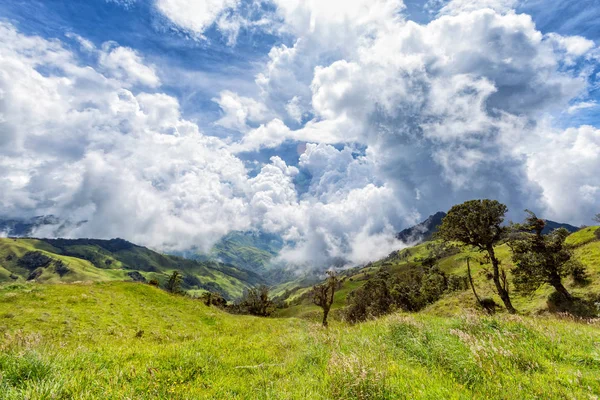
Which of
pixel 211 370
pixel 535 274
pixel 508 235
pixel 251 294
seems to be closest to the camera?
pixel 211 370

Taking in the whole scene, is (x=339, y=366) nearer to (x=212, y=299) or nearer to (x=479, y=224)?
(x=479, y=224)

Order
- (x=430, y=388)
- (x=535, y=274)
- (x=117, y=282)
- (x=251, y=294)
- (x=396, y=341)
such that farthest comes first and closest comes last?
(x=251, y=294) < (x=117, y=282) < (x=535, y=274) < (x=396, y=341) < (x=430, y=388)

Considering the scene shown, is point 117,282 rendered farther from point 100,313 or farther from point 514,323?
point 514,323

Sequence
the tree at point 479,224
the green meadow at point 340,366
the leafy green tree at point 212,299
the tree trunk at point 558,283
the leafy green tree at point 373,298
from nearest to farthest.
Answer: the green meadow at point 340,366
the tree trunk at point 558,283
the tree at point 479,224
the leafy green tree at point 212,299
the leafy green tree at point 373,298

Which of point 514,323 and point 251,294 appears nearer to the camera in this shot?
point 514,323

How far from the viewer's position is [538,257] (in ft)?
108

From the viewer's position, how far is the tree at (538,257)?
3247 centimetres

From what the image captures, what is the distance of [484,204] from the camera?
3559 cm

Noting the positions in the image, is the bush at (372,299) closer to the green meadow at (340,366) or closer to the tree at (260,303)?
the tree at (260,303)

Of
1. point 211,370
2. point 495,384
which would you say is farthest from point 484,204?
point 211,370

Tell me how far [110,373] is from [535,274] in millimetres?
41627

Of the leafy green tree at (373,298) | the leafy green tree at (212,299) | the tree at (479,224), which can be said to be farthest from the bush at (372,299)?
the tree at (479,224)

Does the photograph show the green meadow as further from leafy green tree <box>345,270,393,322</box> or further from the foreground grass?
leafy green tree <box>345,270,393,322</box>

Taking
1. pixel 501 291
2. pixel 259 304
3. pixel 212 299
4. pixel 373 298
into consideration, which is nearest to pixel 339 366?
pixel 501 291
